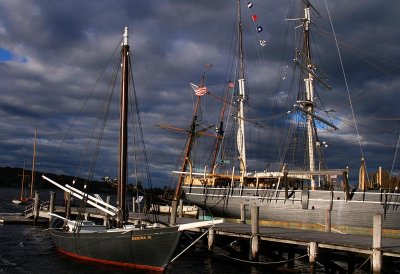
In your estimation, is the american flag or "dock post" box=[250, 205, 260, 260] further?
the american flag

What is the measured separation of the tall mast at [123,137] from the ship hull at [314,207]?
38.3 feet

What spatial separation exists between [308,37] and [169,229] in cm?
3225

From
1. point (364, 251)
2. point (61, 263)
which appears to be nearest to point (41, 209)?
point (61, 263)

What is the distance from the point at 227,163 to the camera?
53406 mm

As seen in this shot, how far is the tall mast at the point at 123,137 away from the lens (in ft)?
78.3

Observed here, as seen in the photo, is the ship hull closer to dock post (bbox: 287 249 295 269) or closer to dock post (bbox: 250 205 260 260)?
dock post (bbox: 287 249 295 269)

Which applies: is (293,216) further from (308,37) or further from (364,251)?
(308,37)

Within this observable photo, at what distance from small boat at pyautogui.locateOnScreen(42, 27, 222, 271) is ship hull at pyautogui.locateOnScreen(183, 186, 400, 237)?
11311mm

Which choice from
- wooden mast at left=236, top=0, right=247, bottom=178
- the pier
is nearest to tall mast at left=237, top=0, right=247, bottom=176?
wooden mast at left=236, top=0, right=247, bottom=178

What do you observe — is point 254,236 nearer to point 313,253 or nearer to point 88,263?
point 313,253

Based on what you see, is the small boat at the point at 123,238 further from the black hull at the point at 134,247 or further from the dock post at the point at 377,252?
the dock post at the point at 377,252

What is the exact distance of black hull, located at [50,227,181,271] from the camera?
21.3 meters

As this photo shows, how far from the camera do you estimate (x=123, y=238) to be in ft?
72.3

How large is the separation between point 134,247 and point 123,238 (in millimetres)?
701
